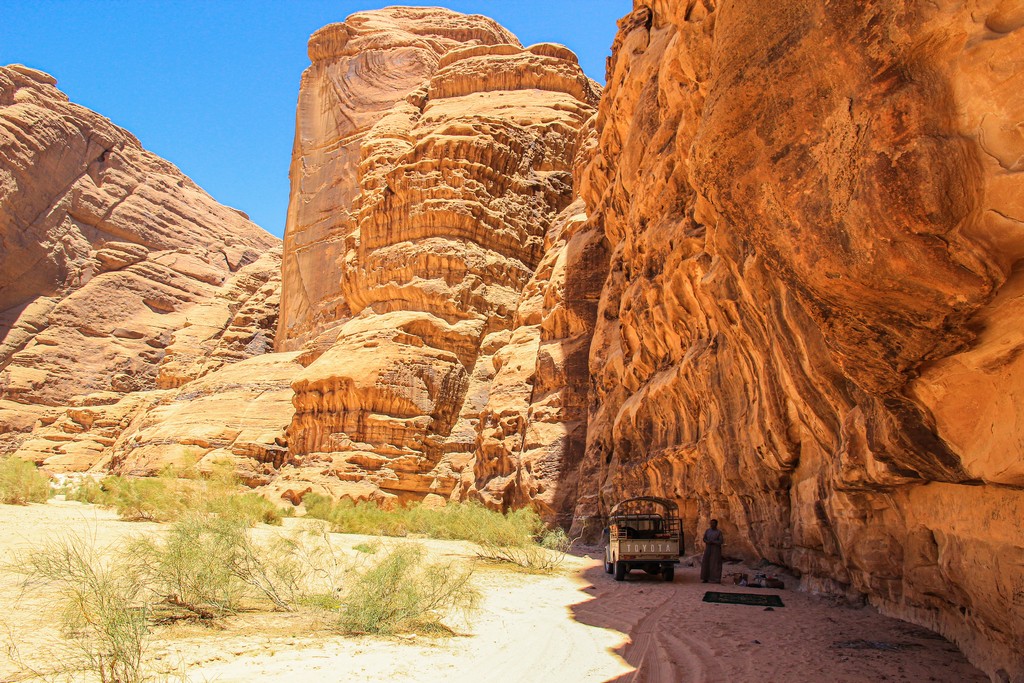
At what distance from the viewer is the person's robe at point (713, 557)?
12469 millimetres

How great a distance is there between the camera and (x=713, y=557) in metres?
12.6

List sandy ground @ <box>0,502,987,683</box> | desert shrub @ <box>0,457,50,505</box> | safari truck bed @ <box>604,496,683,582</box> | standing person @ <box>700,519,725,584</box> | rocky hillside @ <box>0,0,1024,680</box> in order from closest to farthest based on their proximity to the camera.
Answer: rocky hillside @ <box>0,0,1024,680</box>, sandy ground @ <box>0,502,987,683</box>, standing person @ <box>700,519,725,584</box>, safari truck bed @ <box>604,496,683,582</box>, desert shrub @ <box>0,457,50,505</box>

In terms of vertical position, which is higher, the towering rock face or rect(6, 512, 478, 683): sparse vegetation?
the towering rock face

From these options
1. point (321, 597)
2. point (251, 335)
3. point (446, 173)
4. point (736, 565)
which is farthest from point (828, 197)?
point (251, 335)

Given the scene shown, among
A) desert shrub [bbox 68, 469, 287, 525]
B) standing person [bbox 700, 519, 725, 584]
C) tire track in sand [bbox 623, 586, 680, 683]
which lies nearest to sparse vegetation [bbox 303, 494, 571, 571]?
standing person [bbox 700, 519, 725, 584]

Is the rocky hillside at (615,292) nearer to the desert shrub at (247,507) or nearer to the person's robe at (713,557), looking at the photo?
the person's robe at (713,557)

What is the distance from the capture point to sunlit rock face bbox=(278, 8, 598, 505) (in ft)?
98.7

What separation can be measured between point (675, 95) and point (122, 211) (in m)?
59.9

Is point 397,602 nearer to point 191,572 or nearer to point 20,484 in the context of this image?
point 191,572

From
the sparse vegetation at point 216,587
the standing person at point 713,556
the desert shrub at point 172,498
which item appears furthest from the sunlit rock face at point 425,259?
the sparse vegetation at point 216,587

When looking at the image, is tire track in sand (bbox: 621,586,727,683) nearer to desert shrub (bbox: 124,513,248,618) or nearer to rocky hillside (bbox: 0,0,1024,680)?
rocky hillside (bbox: 0,0,1024,680)

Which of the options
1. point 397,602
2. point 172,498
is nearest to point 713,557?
point 397,602

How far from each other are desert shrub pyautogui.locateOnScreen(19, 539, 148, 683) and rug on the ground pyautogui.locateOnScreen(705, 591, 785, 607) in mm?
7327

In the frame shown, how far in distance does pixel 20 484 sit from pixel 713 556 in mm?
17892
